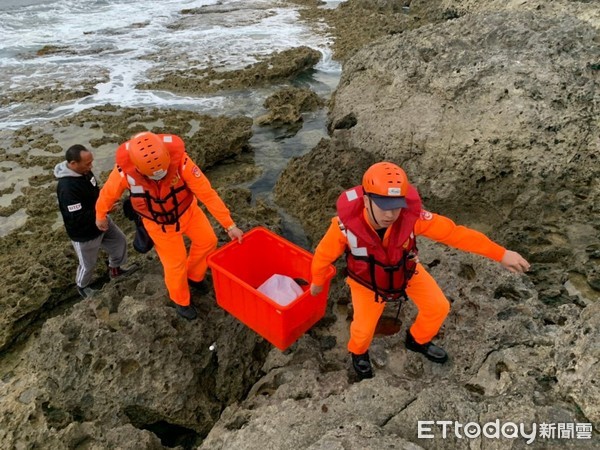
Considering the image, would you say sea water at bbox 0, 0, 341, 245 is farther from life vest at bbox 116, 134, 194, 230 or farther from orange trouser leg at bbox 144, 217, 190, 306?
life vest at bbox 116, 134, 194, 230

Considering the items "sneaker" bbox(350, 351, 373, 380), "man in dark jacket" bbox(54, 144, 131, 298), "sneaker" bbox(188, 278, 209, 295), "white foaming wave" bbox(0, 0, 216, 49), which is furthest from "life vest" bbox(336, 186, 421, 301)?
"white foaming wave" bbox(0, 0, 216, 49)

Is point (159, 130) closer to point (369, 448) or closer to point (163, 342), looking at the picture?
point (163, 342)

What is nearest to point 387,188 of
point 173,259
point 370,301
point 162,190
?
point 370,301

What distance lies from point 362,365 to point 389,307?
2.87ft

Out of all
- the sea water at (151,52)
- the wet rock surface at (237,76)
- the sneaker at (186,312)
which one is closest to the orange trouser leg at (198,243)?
the sneaker at (186,312)

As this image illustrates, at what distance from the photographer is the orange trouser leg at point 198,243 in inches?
181

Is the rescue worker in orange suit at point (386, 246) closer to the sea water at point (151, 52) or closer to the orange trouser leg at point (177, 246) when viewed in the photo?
the orange trouser leg at point (177, 246)

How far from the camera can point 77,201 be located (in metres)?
4.69

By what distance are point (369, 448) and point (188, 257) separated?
108 inches

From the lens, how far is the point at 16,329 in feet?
17.0

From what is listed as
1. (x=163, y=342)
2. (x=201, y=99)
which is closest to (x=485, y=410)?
(x=163, y=342)

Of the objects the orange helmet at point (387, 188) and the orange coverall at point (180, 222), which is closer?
the orange helmet at point (387, 188)

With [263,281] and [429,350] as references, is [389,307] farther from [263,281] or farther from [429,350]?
[263,281]

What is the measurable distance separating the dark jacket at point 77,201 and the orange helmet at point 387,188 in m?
3.09
